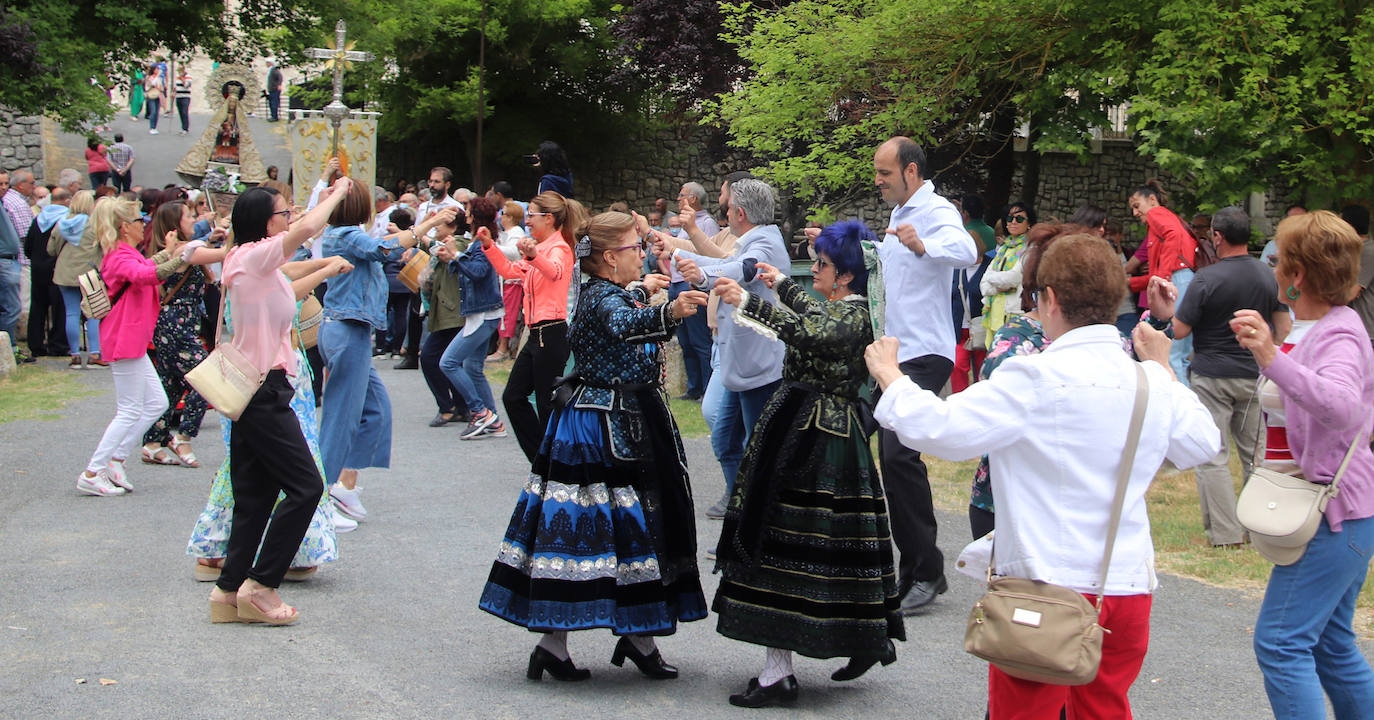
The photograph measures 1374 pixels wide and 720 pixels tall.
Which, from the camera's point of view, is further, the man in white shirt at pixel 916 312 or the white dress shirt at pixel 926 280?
the white dress shirt at pixel 926 280

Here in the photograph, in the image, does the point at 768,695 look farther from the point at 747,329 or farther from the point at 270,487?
the point at 747,329

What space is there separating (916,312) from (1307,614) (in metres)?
2.65

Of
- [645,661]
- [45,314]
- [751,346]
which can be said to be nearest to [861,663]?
[645,661]

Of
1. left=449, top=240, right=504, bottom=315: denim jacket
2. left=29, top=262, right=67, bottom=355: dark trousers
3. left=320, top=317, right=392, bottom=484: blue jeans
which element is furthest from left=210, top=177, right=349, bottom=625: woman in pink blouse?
left=29, top=262, right=67, bottom=355: dark trousers

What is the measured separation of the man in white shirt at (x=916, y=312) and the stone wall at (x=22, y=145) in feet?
83.7

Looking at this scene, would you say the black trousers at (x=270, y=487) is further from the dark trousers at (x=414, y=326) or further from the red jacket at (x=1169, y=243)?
the dark trousers at (x=414, y=326)

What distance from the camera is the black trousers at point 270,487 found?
5.43 meters

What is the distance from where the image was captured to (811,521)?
460 cm

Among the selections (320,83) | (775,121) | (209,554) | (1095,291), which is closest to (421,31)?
(320,83)

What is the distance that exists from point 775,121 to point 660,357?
28.5 feet

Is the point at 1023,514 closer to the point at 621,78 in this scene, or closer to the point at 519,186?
the point at 621,78

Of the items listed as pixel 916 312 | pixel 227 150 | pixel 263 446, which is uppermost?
pixel 227 150

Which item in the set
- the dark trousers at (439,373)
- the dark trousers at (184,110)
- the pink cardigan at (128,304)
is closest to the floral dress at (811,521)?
the pink cardigan at (128,304)

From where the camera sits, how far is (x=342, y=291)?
7.59 metres
